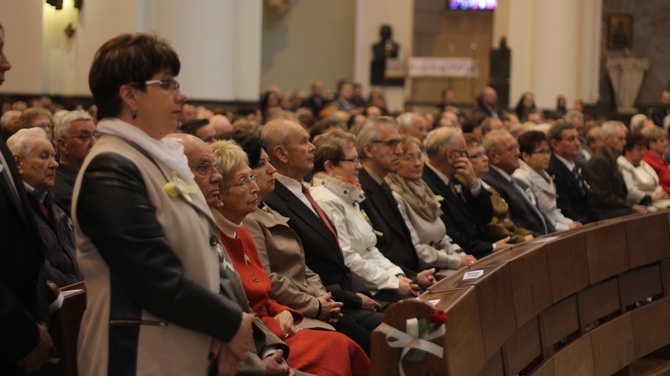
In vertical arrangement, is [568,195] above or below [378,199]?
below

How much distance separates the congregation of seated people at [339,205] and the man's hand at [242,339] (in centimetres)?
28

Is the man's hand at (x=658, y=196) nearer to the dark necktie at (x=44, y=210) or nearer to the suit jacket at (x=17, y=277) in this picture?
the dark necktie at (x=44, y=210)

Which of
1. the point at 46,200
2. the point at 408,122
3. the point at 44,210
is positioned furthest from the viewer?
the point at 408,122

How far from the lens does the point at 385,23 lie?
20438 mm

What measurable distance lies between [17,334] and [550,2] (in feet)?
54.7

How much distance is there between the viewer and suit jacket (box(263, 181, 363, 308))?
4578 millimetres

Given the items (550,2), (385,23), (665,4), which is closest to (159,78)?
(550,2)

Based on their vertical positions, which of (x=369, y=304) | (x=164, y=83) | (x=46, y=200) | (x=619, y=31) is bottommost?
(x=369, y=304)

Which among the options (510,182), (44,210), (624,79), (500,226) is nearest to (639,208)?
(510,182)

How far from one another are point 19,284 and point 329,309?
6.01 feet

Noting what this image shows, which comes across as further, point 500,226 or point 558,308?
point 500,226

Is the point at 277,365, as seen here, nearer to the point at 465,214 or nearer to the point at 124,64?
the point at 124,64

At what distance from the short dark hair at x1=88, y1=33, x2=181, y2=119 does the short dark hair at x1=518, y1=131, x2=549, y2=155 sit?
5240 millimetres

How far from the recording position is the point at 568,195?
26.3 ft
